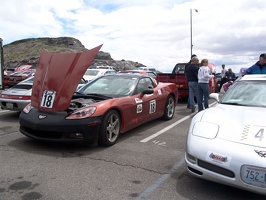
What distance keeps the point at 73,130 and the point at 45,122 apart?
0.49 m

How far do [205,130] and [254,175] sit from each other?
2.42 ft

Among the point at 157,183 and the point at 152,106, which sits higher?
the point at 152,106

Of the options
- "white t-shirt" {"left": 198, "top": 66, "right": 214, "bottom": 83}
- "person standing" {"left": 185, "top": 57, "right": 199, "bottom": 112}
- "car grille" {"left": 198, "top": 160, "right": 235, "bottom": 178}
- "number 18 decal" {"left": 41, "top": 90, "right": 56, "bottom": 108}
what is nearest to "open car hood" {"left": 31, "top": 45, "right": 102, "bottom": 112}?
"number 18 decal" {"left": 41, "top": 90, "right": 56, "bottom": 108}

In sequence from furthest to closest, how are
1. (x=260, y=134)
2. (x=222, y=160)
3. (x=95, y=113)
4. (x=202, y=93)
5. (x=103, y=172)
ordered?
(x=202, y=93), (x=95, y=113), (x=103, y=172), (x=260, y=134), (x=222, y=160)

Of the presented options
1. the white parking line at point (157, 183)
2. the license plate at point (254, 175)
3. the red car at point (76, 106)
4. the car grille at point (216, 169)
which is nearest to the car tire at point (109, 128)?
the red car at point (76, 106)

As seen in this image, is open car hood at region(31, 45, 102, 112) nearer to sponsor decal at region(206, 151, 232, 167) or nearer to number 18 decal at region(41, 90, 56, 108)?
number 18 decal at region(41, 90, 56, 108)

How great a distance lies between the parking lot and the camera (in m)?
3.03

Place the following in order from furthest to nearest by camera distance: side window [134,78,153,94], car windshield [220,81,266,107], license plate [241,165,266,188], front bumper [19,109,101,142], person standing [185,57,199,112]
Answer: person standing [185,57,199,112] < side window [134,78,153,94] < front bumper [19,109,101,142] < car windshield [220,81,266,107] < license plate [241,165,266,188]

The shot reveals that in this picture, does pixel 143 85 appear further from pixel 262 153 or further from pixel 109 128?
pixel 262 153

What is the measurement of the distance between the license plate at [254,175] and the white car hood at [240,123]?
0.27 metres

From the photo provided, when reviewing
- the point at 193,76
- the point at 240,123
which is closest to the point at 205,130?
the point at 240,123

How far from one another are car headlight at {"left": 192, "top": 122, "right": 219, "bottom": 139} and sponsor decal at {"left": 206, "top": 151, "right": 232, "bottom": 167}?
0.77ft

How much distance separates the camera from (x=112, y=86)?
5.79m

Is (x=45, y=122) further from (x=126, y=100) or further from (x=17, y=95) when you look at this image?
(x=17, y=95)
